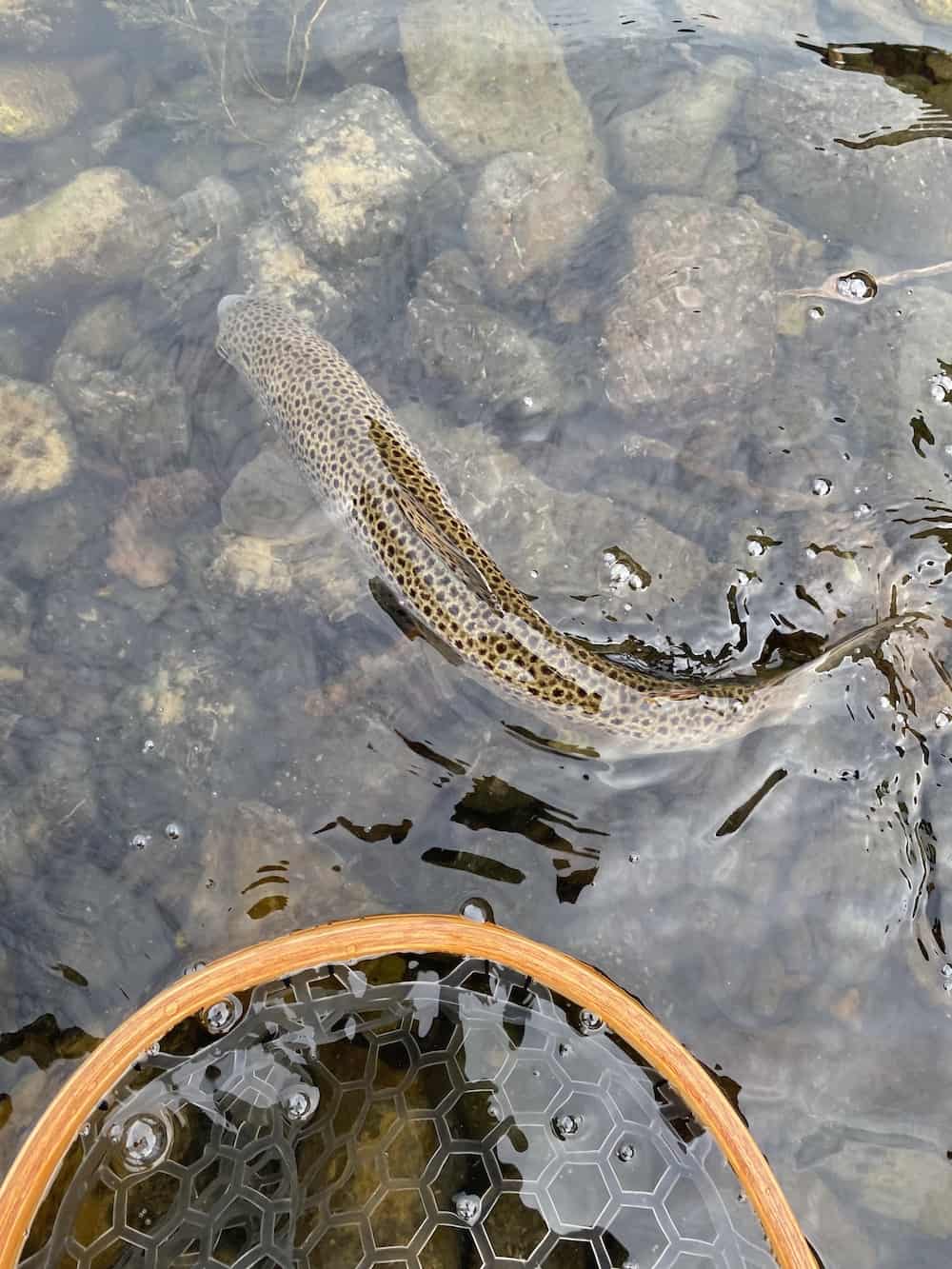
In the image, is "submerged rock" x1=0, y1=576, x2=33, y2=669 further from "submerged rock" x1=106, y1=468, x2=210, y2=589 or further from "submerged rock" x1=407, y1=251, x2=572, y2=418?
"submerged rock" x1=407, y1=251, x2=572, y2=418

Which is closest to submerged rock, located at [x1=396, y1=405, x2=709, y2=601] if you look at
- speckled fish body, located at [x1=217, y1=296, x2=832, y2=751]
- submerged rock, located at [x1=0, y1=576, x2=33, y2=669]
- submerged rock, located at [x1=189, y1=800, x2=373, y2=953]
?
speckled fish body, located at [x1=217, y1=296, x2=832, y2=751]

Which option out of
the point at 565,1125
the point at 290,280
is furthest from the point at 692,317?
the point at 565,1125

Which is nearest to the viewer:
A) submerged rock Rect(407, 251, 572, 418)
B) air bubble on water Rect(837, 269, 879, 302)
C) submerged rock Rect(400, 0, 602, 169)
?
A: submerged rock Rect(407, 251, 572, 418)

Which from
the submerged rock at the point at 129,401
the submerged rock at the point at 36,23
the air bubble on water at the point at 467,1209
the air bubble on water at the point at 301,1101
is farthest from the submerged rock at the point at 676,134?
the air bubble on water at the point at 467,1209

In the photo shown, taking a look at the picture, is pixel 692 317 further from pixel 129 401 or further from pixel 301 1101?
pixel 301 1101

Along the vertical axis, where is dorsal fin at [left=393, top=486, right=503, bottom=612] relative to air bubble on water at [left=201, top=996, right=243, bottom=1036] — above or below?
above

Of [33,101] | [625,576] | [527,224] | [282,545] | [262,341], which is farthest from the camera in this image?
[33,101]

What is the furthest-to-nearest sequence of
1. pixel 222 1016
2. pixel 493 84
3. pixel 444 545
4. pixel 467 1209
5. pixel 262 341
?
pixel 493 84 < pixel 262 341 < pixel 444 545 < pixel 222 1016 < pixel 467 1209

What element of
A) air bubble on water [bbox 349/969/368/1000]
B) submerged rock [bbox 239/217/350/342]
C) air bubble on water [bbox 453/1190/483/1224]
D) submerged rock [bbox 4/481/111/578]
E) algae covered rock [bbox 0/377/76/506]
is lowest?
air bubble on water [bbox 453/1190/483/1224]
